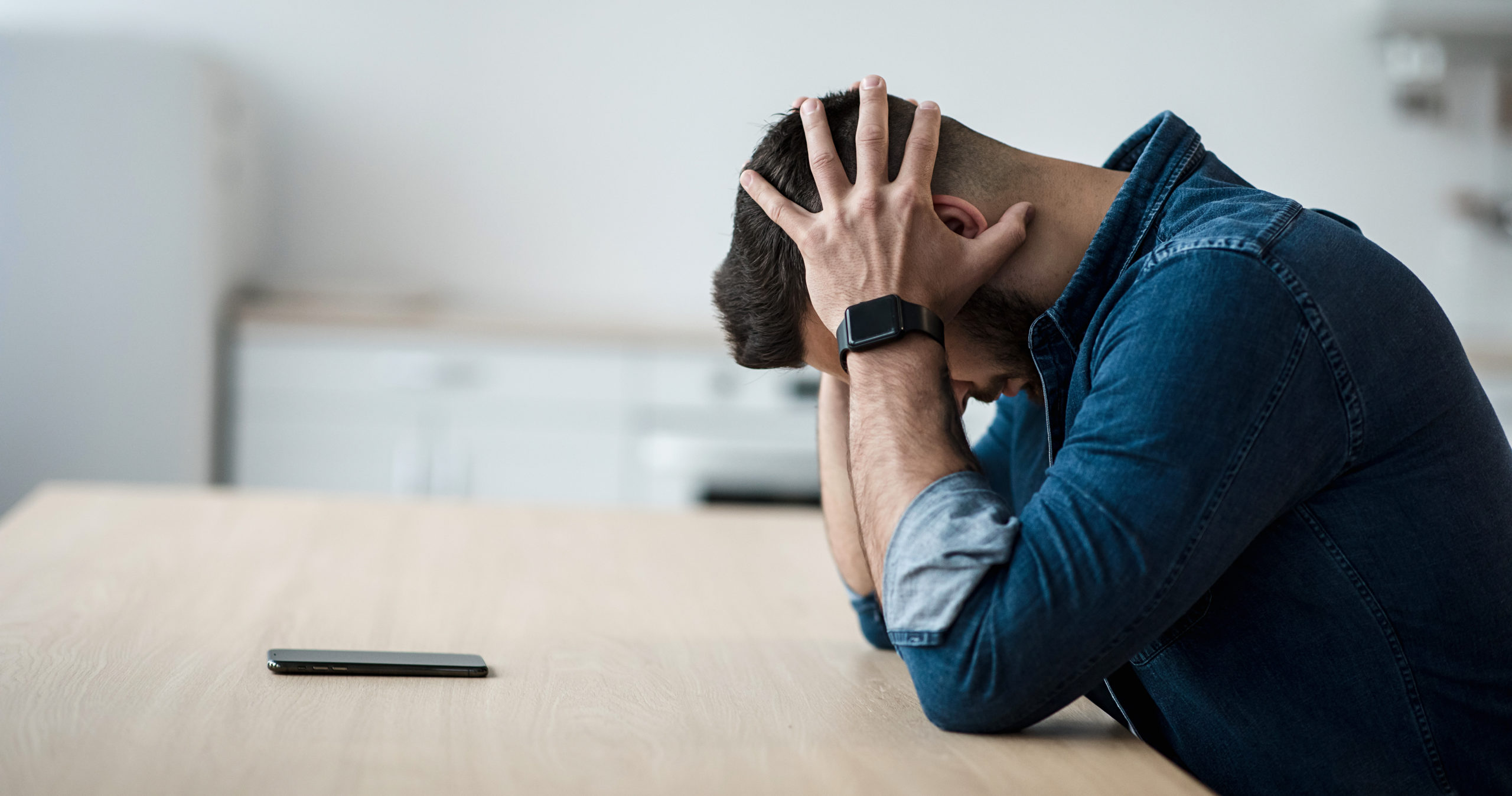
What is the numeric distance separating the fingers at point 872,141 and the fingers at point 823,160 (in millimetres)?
15

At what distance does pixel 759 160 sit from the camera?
0.94 meters

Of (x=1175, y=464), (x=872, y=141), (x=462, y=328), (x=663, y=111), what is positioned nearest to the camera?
(x=1175, y=464)

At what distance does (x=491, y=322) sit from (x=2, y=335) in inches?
45.8

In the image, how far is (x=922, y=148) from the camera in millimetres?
883

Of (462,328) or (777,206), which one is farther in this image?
(462,328)

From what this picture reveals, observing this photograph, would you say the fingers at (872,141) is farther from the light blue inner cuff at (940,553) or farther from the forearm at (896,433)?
the light blue inner cuff at (940,553)

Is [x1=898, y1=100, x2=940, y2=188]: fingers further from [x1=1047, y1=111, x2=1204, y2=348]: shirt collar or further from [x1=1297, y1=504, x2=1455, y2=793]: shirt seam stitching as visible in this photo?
[x1=1297, y1=504, x2=1455, y2=793]: shirt seam stitching

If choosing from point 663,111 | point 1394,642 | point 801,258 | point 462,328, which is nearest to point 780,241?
point 801,258

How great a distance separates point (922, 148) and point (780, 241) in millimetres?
131

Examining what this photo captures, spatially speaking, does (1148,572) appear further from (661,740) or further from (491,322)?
(491,322)

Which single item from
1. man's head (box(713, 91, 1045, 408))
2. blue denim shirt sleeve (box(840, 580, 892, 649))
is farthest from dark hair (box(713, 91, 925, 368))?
blue denim shirt sleeve (box(840, 580, 892, 649))

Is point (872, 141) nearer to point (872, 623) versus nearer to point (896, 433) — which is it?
point (896, 433)

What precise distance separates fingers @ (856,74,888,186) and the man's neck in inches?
3.5

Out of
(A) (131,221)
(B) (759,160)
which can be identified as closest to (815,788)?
(B) (759,160)
